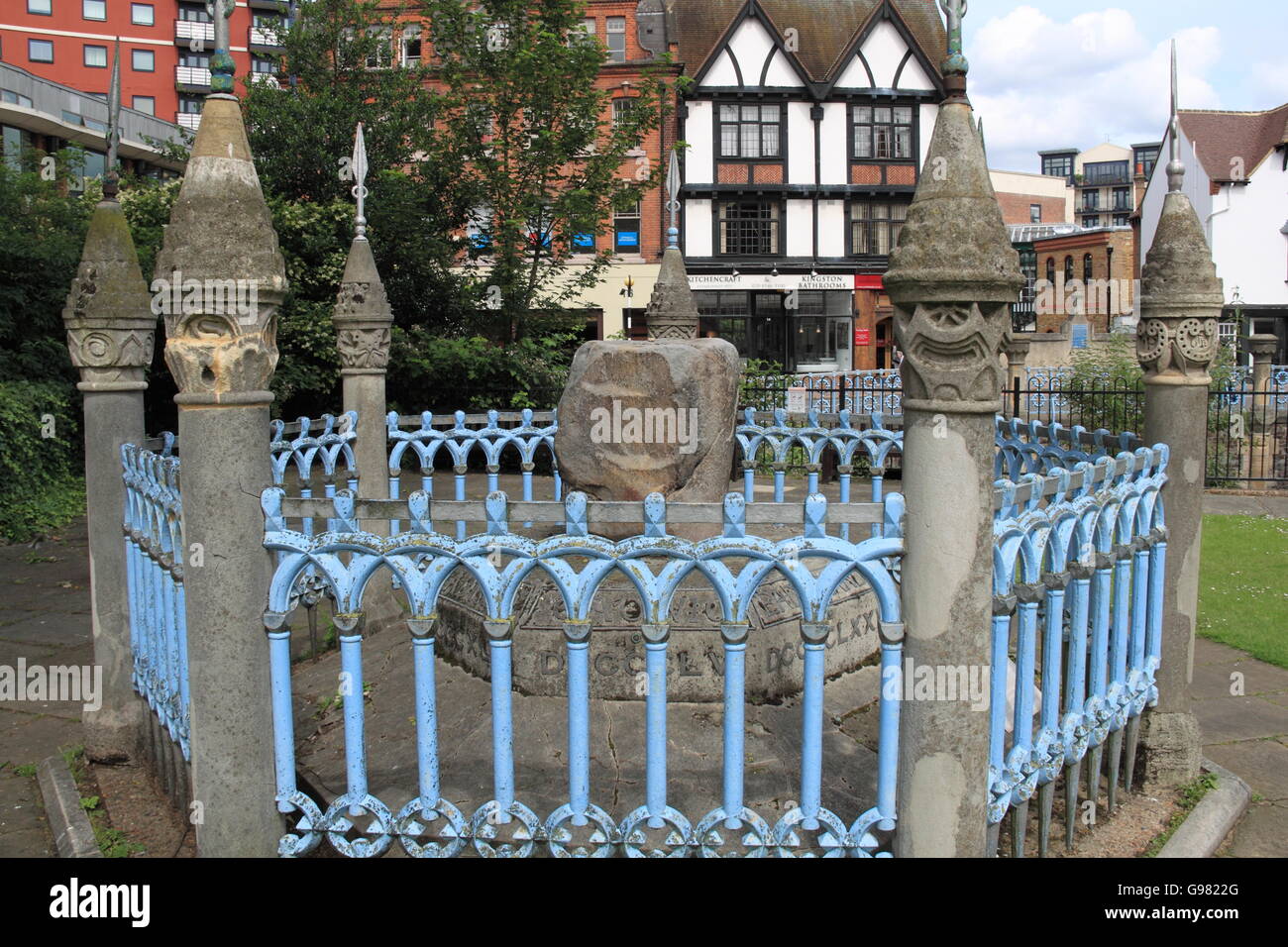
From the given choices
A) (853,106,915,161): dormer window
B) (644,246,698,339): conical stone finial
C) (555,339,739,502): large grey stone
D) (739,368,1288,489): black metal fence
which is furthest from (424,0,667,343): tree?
(853,106,915,161): dormer window

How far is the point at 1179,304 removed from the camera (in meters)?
4.98

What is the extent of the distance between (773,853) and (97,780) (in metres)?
3.57

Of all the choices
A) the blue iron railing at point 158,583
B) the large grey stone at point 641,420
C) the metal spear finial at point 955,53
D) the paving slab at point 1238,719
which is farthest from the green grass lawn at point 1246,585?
the blue iron railing at point 158,583

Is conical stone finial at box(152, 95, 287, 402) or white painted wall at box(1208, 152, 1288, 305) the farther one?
white painted wall at box(1208, 152, 1288, 305)

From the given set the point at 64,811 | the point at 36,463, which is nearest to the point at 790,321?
the point at 36,463

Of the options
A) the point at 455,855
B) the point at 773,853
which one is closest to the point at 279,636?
the point at 455,855

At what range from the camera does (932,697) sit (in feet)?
10.9

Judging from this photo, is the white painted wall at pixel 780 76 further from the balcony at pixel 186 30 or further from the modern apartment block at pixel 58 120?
the balcony at pixel 186 30

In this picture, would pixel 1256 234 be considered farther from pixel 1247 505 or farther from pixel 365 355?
pixel 365 355

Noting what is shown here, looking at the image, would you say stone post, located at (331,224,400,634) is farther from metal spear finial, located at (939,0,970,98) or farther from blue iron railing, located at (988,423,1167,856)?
metal spear finial, located at (939,0,970,98)

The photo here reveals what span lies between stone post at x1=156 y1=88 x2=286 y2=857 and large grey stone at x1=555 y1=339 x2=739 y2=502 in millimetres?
2695

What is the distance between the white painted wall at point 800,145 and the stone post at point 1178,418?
29.7 metres

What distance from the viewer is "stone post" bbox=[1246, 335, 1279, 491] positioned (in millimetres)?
16141

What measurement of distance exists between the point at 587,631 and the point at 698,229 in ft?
103
